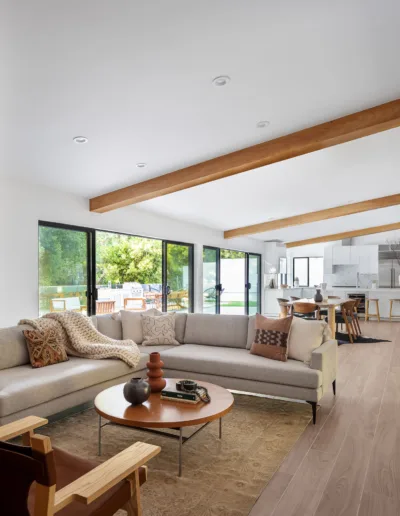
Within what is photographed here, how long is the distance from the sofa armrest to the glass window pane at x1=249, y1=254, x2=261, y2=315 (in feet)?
24.4

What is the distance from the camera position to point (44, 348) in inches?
149

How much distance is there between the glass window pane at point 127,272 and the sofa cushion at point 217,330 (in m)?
1.75

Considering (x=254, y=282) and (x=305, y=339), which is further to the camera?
(x=254, y=282)

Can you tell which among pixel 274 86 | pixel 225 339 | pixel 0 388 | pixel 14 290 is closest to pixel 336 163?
pixel 274 86

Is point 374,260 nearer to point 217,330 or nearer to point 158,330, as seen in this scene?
point 217,330

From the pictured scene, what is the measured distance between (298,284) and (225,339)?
919 centimetres

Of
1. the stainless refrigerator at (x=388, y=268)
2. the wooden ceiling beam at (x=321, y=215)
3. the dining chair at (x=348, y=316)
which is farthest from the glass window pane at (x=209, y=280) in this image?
the stainless refrigerator at (x=388, y=268)

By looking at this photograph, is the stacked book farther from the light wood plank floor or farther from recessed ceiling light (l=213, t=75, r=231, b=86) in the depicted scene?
recessed ceiling light (l=213, t=75, r=231, b=86)

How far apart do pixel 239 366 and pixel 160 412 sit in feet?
4.53

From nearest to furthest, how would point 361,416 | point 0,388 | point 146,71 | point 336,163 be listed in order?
point 146,71
point 0,388
point 361,416
point 336,163

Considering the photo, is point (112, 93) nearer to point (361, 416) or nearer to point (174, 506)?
point (174, 506)

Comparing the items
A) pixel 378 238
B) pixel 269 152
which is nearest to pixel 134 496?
pixel 269 152

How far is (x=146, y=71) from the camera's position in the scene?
286 centimetres

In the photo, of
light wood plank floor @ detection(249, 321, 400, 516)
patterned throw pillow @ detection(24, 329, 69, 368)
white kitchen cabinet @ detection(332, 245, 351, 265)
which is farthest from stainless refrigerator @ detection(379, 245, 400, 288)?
patterned throw pillow @ detection(24, 329, 69, 368)
